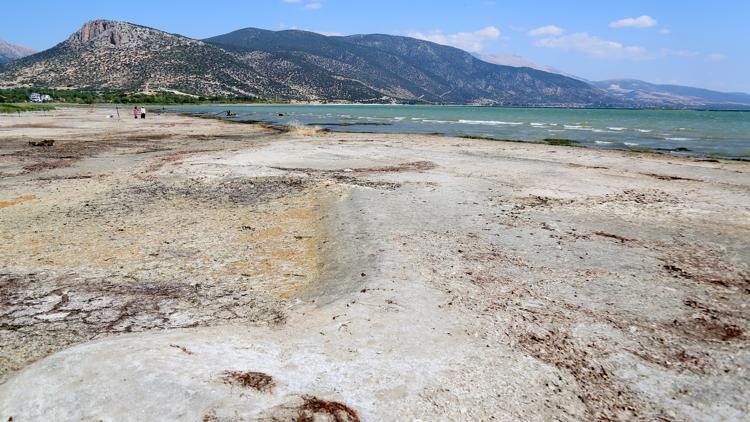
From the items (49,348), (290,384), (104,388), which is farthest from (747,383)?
(49,348)

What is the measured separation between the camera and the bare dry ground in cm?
404

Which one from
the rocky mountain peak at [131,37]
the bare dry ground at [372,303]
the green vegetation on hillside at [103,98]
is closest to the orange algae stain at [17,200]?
the bare dry ground at [372,303]

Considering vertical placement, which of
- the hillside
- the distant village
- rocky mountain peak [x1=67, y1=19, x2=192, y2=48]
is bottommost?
the distant village

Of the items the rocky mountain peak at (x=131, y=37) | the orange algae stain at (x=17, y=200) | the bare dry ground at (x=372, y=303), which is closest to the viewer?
the bare dry ground at (x=372, y=303)

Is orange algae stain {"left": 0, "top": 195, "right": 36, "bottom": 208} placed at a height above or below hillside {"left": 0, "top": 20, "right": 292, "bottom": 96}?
below

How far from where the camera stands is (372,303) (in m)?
6.05

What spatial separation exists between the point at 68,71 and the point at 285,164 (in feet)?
582

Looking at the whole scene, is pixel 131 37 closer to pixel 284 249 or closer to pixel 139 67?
pixel 139 67

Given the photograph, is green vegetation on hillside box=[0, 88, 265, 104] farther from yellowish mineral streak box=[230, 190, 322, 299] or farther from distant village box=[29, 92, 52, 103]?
yellowish mineral streak box=[230, 190, 322, 299]

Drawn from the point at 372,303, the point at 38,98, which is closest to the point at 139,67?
the point at 38,98

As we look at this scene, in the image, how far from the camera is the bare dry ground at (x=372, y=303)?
13.2 feet

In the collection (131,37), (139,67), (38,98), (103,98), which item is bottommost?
(38,98)

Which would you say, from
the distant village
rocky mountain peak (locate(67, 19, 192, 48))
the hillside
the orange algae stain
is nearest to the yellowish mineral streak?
the orange algae stain

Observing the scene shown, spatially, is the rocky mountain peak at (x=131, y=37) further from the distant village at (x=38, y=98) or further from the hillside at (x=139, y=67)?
the distant village at (x=38, y=98)
